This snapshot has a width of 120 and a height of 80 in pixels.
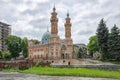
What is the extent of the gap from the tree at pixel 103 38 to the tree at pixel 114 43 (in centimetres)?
222

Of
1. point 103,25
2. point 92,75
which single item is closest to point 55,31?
point 103,25

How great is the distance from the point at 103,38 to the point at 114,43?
4892 millimetres

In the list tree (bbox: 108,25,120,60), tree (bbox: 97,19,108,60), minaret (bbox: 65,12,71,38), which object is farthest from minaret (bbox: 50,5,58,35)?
tree (bbox: 108,25,120,60)

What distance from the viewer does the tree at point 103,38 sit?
81.8 meters

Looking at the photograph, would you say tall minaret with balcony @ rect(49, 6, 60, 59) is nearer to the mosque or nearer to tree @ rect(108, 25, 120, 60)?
the mosque

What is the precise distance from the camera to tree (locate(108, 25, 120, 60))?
77500 millimetres

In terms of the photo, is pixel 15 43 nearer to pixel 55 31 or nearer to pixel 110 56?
pixel 55 31

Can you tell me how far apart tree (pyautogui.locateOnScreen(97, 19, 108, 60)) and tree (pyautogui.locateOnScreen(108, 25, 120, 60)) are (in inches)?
87.3

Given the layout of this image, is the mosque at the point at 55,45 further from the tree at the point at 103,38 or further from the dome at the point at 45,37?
the tree at the point at 103,38

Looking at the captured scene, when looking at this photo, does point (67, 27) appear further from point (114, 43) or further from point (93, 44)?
point (114, 43)

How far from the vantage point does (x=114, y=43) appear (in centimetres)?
7812

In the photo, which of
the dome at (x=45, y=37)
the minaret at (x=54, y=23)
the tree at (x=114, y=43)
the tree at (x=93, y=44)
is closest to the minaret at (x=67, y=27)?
the minaret at (x=54, y=23)

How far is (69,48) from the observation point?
4466 inches

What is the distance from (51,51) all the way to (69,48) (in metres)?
8.13
